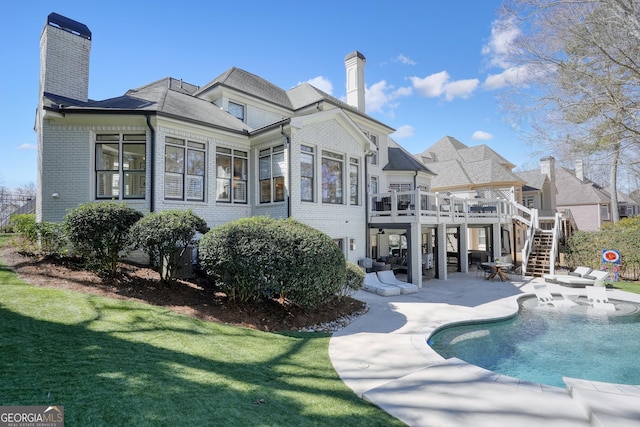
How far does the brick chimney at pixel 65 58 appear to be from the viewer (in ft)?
35.1

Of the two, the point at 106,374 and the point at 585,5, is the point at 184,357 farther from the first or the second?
the point at 585,5

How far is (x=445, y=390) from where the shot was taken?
4.46 m

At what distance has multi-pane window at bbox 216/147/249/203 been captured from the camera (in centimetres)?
1230

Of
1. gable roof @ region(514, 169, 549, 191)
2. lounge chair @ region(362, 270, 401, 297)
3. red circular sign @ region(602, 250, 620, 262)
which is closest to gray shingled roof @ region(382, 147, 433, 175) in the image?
lounge chair @ region(362, 270, 401, 297)

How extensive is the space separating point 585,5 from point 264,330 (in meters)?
13.4

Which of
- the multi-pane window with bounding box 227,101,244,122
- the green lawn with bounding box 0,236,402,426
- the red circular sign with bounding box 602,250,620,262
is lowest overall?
the green lawn with bounding box 0,236,402,426

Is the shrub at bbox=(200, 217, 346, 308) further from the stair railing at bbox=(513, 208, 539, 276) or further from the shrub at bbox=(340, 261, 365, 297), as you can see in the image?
the stair railing at bbox=(513, 208, 539, 276)

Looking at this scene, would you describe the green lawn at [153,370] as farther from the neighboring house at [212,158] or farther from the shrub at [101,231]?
the neighboring house at [212,158]

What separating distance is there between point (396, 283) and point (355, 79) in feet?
45.7

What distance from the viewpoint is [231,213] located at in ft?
40.9

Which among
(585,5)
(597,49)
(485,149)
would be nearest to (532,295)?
(597,49)

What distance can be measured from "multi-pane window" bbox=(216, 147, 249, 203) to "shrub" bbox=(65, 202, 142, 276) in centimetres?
415

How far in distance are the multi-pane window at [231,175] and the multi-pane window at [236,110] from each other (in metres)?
3.43

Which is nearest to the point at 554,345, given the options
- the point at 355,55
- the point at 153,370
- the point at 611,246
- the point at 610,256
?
the point at 153,370
